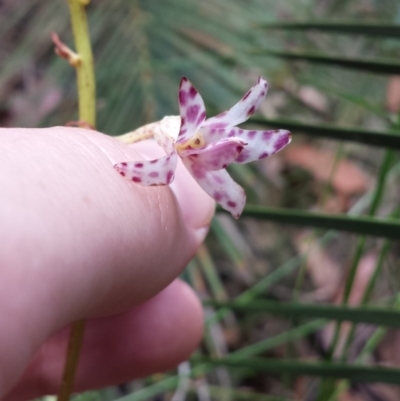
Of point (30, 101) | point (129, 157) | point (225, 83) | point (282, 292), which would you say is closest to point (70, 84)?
point (30, 101)

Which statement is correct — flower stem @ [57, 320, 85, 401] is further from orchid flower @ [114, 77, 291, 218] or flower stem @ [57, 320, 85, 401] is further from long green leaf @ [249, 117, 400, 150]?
long green leaf @ [249, 117, 400, 150]

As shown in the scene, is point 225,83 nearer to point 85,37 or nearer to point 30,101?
point 30,101

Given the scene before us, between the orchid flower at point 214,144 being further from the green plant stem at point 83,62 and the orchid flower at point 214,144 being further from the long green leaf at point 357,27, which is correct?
the long green leaf at point 357,27

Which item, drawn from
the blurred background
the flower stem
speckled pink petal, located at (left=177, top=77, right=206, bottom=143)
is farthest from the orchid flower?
the blurred background

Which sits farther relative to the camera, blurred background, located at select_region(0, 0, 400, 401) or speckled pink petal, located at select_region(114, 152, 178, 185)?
blurred background, located at select_region(0, 0, 400, 401)

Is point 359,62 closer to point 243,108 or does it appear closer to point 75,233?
point 243,108

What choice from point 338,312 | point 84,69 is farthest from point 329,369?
point 84,69
